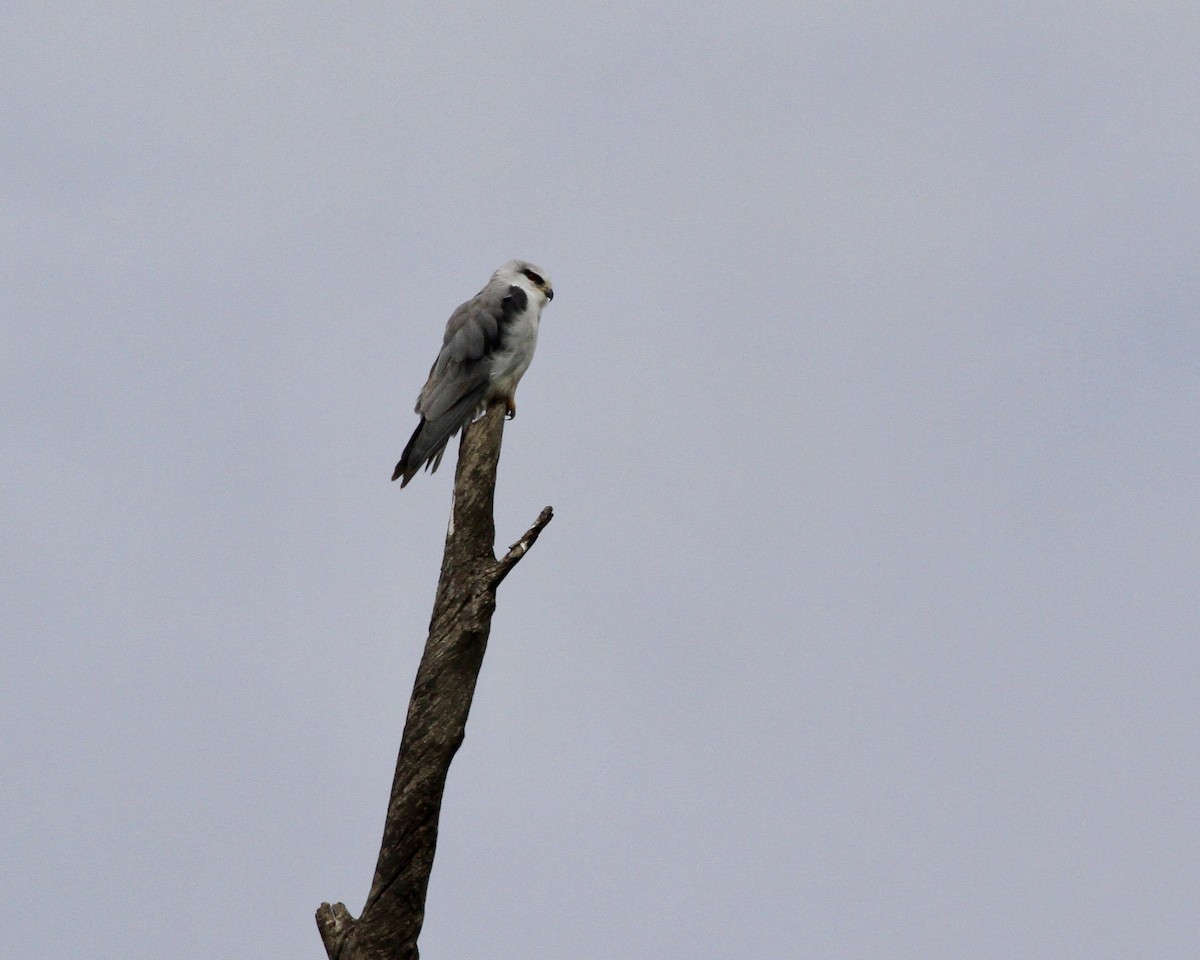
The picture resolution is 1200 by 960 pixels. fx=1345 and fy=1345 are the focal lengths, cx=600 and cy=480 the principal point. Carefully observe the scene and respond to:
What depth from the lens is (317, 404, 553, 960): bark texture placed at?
30.7 ft

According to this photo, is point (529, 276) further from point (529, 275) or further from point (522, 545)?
point (522, 545)

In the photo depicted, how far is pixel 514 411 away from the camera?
11484 millimetres

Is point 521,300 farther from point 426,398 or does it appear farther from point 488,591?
point 488,591

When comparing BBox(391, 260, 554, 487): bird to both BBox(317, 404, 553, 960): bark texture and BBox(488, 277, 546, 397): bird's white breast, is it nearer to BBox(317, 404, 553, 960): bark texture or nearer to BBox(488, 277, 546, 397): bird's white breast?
BBox(488, 277, 546, 397): bird's white breast

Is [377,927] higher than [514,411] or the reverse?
the reverse

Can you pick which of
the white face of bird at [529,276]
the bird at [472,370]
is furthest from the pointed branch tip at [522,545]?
the white face of bird at [529,276]

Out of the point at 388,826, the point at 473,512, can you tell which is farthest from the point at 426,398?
the point at 388,826

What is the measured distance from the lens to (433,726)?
31.5 ft

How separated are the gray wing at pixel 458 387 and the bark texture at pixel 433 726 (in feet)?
3.46

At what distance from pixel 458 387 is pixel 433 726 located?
3.05 metres

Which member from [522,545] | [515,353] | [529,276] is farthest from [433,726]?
[529,276]

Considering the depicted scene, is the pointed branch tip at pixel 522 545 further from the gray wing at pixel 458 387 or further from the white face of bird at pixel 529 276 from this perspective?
the white face of bird at pixel 529 276

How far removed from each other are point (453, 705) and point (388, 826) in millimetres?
955

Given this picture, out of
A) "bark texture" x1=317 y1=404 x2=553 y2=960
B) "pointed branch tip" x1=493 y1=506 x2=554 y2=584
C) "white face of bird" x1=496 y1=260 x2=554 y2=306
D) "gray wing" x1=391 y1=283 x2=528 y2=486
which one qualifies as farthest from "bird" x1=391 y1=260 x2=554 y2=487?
"pointed branch tip" x1=493 y1=506 x2=554 y2=584
